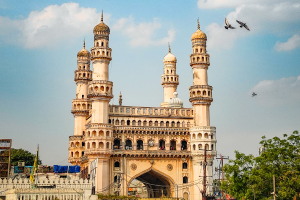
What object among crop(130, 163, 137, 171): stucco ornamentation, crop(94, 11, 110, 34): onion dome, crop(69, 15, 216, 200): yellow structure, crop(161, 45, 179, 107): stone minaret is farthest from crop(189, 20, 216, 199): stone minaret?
crop(94, 11, 110, 34): onion dome

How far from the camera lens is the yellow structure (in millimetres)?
73812

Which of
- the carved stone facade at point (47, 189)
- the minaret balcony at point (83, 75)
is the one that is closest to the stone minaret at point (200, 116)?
the minaret balcony at point (83, 75)

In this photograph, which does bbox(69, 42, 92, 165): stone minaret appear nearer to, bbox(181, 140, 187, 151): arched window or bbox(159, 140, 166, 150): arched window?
bbox(159, 140, 166, 150): arched window

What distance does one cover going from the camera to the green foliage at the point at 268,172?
55.9 meters

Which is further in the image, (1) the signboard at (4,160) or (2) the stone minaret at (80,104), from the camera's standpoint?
(2) the stone minaret at (80,104)

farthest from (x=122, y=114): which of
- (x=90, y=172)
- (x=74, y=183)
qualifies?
(x=74, y=183)

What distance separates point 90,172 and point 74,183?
914 centimetres

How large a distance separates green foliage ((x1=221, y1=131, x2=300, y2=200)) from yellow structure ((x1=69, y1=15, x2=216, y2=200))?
15.1m

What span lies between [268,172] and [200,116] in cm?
2195

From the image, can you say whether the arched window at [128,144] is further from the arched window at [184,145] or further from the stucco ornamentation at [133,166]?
the arched window at [184,145]

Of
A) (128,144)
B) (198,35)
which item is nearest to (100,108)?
(128,144)

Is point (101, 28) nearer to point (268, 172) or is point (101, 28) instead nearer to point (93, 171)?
point (93, 171)

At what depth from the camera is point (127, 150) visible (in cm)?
7531

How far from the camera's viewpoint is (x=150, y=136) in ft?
255
